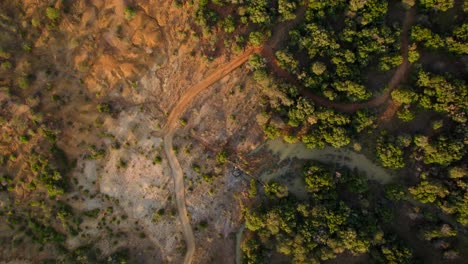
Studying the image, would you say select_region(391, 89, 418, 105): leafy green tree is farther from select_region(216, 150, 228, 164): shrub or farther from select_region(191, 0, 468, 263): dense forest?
select_region(216, 150, 228, 164): shrub

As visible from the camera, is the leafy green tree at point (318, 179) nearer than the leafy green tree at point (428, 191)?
No

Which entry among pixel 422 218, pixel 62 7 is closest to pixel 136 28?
pixel 62 7

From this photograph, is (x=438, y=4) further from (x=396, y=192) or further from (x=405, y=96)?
(x=396, y=192)

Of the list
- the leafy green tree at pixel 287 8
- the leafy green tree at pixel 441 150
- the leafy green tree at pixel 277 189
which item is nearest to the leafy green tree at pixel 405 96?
the leafy green tree at pixel 441 150

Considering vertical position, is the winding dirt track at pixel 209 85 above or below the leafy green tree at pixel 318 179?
above

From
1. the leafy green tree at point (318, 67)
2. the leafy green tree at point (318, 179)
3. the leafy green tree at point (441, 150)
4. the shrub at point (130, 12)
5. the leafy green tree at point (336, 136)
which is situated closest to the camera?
the leafy green tree at point (441, 150)

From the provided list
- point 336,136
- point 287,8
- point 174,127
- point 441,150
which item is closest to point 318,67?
point 287,8

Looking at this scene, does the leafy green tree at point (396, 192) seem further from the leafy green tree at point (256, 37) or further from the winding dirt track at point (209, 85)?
the leafy green tree at point (256, 37)

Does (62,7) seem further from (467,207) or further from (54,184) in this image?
(467,207)

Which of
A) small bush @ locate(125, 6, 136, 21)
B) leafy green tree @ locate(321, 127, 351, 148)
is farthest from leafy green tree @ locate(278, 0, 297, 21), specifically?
small bush @ locate(125, 6, 136, 21)
